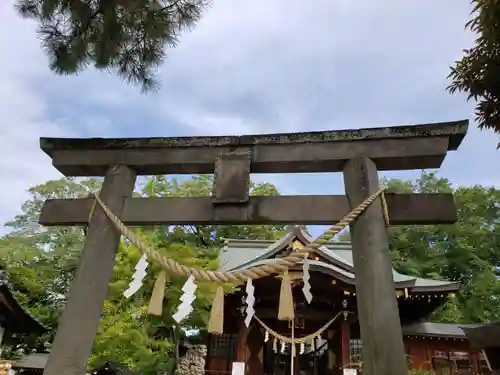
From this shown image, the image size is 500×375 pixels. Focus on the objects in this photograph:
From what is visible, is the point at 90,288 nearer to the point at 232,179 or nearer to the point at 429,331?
the point at 232,179

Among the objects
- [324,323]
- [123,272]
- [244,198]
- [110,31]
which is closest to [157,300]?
[244,198]

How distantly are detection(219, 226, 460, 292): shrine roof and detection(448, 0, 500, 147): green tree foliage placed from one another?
424 cm

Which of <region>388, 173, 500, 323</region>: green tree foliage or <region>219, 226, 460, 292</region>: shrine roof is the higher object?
<region>388, 173, 500, 323</region>: green tree foliage

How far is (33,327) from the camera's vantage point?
1181cm

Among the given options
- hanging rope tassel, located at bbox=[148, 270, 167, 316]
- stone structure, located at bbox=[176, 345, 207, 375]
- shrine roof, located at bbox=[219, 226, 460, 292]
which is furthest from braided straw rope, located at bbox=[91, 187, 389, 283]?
stone structure, located at bbox=[176, 345, 207, 375]

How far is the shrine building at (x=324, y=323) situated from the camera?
1023cm

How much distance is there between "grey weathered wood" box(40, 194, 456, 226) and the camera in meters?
3.17

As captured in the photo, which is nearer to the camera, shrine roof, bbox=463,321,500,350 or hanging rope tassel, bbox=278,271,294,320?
hanging rope tassel, bbox=278,271,294,320

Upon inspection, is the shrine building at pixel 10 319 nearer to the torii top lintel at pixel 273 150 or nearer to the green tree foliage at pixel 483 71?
the torii top lintel at pixel 273 150

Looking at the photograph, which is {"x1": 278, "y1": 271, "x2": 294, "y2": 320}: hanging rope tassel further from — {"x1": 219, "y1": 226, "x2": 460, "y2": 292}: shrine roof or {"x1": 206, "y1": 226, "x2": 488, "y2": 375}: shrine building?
{"x1": 206, "y1": 226, "x2": 488, "y2": 375}: shrine building

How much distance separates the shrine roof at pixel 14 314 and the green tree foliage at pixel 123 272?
99.6 inches

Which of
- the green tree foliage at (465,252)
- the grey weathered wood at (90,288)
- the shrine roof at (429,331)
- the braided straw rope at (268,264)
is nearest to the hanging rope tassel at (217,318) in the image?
the braided straw rope at (268,264)

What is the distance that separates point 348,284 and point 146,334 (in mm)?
5130

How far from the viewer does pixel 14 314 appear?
11.0 metres
